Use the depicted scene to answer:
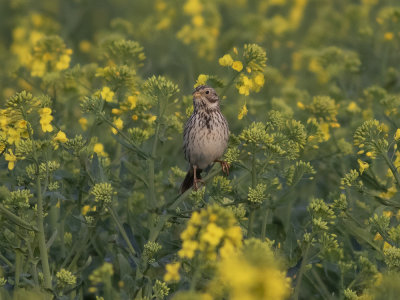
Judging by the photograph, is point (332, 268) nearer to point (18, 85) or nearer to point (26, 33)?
point (18, 85)

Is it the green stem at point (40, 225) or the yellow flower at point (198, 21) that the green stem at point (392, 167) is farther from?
the yellow flower at point (198, 21)

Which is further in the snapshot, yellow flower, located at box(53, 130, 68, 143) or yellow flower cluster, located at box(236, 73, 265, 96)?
Result: yellow flower cluster, located at box(236, 73, 265, 96)

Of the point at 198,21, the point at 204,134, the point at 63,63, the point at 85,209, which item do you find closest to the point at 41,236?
the point at 85,209

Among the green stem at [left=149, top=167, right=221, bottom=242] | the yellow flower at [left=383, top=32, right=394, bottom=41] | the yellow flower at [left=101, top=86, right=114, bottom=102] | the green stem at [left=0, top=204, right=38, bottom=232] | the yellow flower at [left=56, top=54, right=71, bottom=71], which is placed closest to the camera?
the green stem at [left=0, top=204, right=38, bottom=232]

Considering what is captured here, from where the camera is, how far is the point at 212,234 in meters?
2.75

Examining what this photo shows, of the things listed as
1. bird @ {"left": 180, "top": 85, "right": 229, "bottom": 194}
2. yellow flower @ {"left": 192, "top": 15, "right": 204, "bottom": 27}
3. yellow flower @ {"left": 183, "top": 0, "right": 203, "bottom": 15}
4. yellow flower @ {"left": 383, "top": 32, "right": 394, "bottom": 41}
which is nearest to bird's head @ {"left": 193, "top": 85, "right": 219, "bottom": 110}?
bird @ {"left": 180, "top": 85, "right": 229, "bottom": 194}

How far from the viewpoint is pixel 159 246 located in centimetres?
410

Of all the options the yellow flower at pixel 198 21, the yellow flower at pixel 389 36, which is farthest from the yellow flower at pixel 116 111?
the yellow flower at pixel 198 21

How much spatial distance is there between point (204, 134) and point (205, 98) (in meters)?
0.31

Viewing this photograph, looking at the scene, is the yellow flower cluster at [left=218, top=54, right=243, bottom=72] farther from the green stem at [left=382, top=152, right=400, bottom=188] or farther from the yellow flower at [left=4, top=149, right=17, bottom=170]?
the yellow flower at [left=4, top=149, right=17, bottom=170]

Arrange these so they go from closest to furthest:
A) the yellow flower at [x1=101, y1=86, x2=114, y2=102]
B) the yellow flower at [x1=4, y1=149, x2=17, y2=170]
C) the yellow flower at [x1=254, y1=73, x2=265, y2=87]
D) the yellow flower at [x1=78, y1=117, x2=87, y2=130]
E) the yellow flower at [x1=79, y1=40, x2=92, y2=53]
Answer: the yellow flower at [x1=4, y1=149, x2=17, y2=170], the yellow flower at [x1=254, y1=73, x2=265, y2=87], the yellow flower at [x1=101, y1=86, x2=114, y2=102], the yellow flower at [x1=78, y1=117, x2=87, y2=130], the yellow flower at [x1=79, y1=40, x2=92, y2=53]

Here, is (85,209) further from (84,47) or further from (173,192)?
(84,47)

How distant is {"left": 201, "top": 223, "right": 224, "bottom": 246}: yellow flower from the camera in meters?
2.74

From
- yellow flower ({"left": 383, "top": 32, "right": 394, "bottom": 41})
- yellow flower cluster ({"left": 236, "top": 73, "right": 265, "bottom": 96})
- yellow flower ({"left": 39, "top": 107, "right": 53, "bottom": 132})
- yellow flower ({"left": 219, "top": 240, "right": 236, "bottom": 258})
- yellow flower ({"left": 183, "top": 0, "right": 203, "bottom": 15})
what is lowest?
yellow flower ({"left": 219, "top": 240, "right": 236, "bottom": 258})
